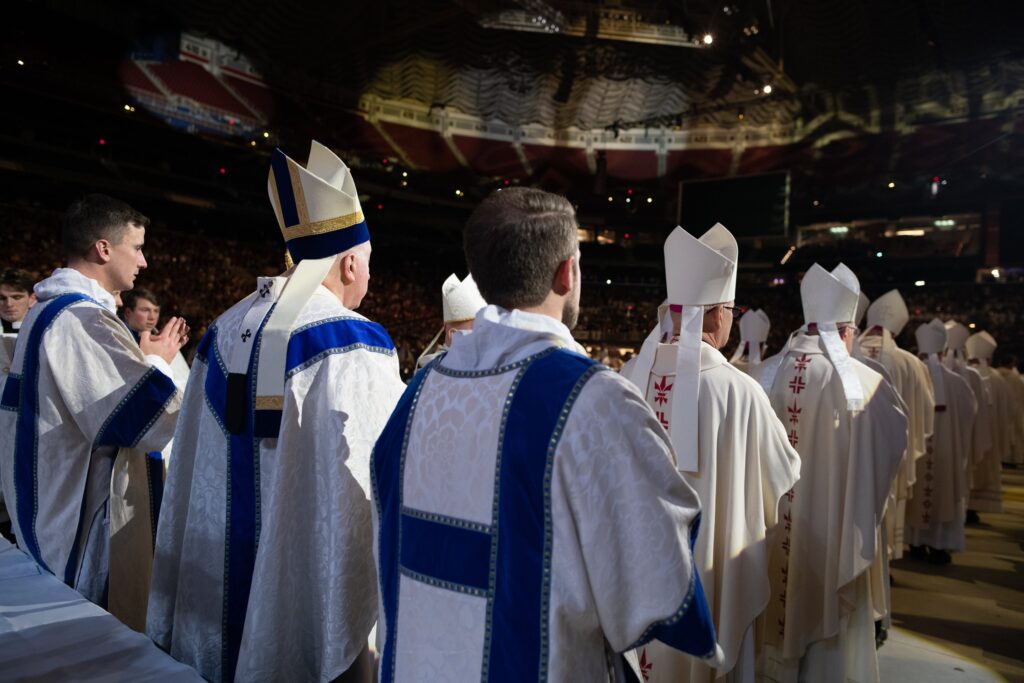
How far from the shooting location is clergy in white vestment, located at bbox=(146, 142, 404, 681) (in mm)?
2008

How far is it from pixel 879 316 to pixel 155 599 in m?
6.42

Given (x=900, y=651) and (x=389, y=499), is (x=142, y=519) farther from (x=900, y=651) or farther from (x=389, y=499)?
(x=900, y=651)

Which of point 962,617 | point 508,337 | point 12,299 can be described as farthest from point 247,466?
point 962,617

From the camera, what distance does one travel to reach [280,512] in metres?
2.03

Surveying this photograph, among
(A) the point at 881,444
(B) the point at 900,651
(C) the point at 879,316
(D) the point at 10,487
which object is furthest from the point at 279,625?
(C) the point at 879,316

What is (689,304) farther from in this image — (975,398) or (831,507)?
(975,398)

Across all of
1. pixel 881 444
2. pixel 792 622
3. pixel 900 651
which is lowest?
pixel 900 651

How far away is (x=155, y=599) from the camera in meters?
2.29

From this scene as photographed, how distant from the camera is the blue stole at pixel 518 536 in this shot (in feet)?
4.44

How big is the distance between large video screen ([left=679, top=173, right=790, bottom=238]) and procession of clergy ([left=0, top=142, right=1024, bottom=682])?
1383 centimetres

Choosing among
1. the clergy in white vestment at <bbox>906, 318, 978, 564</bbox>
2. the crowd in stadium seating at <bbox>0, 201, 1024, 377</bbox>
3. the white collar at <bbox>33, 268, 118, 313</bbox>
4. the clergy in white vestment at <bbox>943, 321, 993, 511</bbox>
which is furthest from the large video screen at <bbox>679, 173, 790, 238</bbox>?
the white collar at <bbox>33, 268, 118, 313</bbox>

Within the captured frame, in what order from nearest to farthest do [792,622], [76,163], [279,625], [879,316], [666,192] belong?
[279,625] < [792,622] < [879,316] < [76,163] < [666,192]

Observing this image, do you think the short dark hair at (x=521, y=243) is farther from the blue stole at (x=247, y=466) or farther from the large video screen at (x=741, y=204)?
the large video screen at (x=741, y=204)

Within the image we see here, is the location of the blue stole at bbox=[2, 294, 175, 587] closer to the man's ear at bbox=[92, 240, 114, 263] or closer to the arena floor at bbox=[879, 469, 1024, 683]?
the man's ear at bbox=[92, 240, 114, 263]
